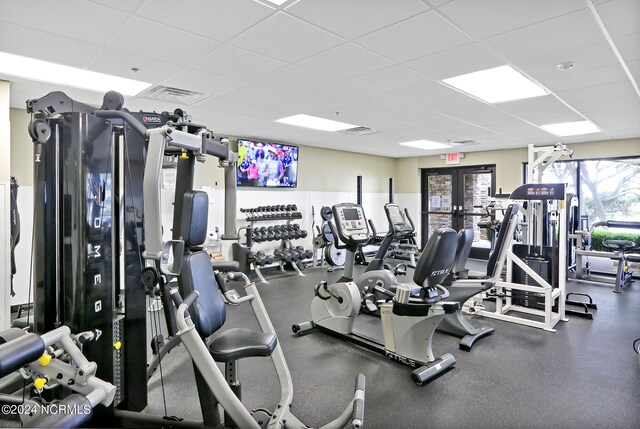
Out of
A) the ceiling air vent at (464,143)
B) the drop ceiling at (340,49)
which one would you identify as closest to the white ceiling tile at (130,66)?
the drop ceiling at (340,49)

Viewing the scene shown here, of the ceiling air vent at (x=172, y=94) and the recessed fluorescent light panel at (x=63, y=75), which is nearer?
the recessed fluorescent light panel at (x=63, y=75)

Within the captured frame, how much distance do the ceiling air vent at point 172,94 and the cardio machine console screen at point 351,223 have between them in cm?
197

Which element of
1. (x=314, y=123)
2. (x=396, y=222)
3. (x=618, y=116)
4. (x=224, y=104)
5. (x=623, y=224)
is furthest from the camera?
(x=623, y=224)

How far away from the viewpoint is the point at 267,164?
6859 millimetres

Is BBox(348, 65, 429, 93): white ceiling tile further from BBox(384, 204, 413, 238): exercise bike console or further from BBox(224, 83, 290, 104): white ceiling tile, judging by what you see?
BBox(384, 204, 413, 238): exercise bike console

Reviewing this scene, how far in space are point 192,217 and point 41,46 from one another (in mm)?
2041

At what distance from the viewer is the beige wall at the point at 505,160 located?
6.45m

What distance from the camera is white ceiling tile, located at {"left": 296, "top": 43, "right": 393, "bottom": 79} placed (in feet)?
9.12

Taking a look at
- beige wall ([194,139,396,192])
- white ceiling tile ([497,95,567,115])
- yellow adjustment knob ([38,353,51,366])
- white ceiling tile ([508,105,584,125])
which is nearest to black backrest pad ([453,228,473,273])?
white ceiling tile ([497,95,567,115])

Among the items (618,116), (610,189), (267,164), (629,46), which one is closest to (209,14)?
(629,46)

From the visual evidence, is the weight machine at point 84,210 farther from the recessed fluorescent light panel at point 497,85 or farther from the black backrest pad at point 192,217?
the recessed fluorescent light panel at point 497,85

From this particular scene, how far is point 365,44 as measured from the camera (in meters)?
2.65

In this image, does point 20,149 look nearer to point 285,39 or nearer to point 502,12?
point 285,39

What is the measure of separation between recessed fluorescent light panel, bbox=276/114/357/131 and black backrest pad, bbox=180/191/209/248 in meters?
3.39
